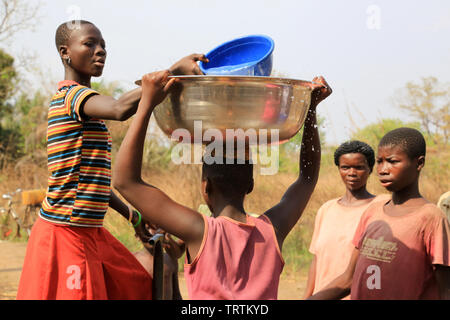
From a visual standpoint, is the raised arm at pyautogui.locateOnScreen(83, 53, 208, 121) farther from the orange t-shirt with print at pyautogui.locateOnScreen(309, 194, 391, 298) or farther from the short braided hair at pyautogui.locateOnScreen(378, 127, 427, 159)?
the orange t-shirt with print at pyautogui.locateOnScreen(309, 194, 391, 298)

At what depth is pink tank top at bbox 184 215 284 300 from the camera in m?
1.83

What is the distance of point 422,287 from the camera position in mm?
2178

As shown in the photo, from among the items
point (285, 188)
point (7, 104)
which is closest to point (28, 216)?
point (285, 188)

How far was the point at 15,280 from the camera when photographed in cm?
723

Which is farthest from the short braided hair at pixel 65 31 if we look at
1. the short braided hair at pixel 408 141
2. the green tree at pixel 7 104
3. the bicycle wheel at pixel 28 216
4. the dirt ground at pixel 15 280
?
the green tree at pixel 7 104

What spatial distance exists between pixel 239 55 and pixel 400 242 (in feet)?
3.06

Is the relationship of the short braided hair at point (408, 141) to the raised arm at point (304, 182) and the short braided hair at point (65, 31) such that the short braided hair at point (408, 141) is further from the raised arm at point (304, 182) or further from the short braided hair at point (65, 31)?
the short braided hair at point (65, 31)

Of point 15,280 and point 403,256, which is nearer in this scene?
point 403,256

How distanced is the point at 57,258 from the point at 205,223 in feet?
2.66

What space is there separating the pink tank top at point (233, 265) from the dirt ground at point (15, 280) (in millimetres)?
4629

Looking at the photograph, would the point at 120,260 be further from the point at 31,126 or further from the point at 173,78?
the point at 31,126

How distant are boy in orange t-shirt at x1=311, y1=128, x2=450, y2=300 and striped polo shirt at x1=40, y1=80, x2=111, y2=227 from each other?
3.39ft

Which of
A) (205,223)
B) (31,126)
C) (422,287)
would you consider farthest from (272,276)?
(31,126)

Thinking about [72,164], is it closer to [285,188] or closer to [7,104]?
[285,188]
